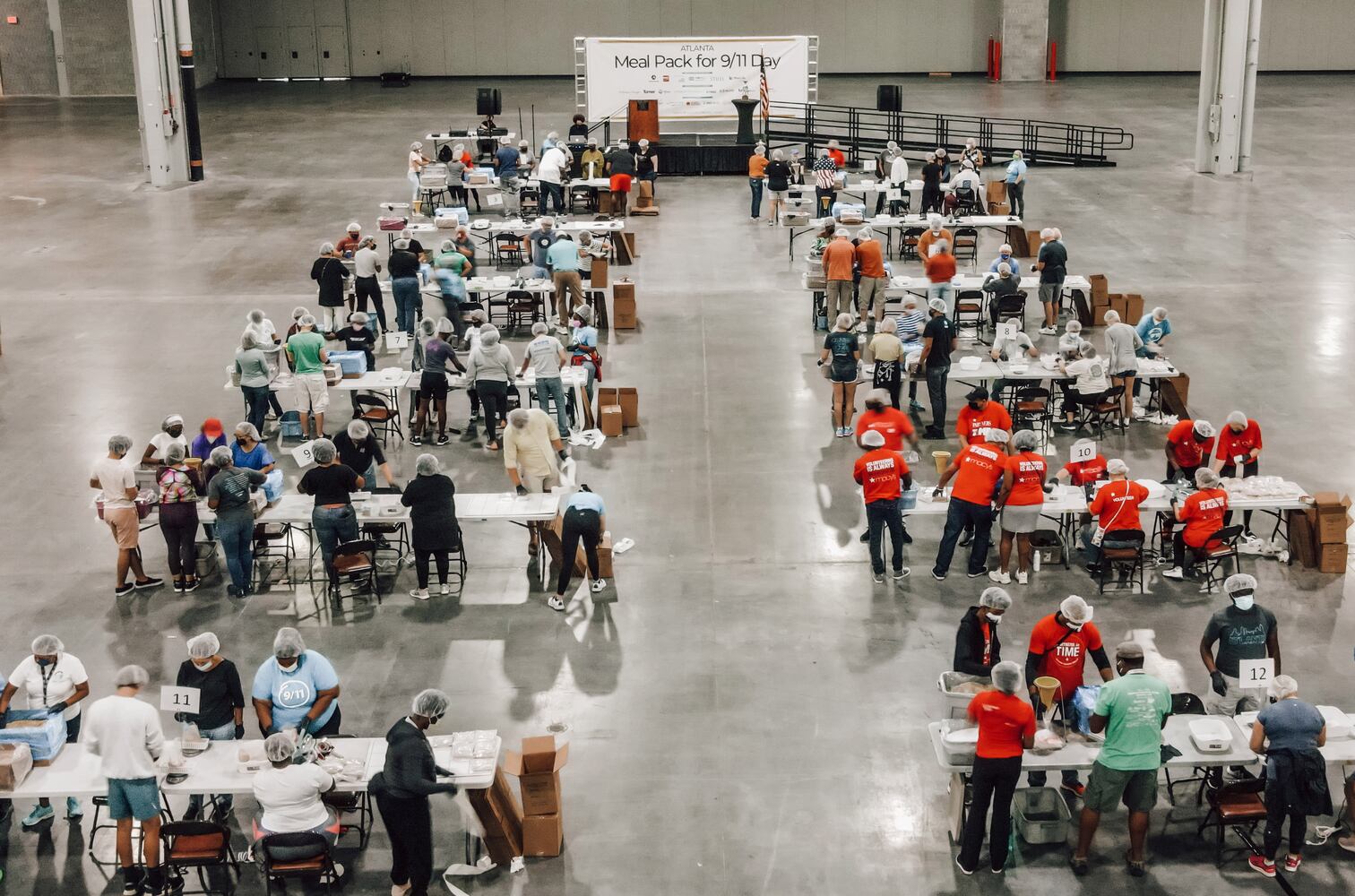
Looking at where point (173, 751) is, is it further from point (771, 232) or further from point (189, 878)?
point (771, 232)

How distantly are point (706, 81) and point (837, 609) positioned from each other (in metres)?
22.5

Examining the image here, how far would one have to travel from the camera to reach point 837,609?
40.9 ft

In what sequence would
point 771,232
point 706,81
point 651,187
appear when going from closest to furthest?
point 771,232, point 651,187, point 706,81

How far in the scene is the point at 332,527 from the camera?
494 inches

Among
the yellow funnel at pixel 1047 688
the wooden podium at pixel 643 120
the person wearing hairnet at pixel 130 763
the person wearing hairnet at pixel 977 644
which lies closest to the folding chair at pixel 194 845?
the person wearing hairnet at pixel 130 763

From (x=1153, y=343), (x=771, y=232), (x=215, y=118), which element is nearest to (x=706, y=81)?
(x=771, y=232)

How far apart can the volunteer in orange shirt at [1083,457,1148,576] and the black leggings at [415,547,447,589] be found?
5.78m

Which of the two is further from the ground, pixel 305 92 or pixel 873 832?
pixel 305 92

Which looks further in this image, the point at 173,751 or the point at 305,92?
the point at 305,92

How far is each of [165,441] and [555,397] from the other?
439cm

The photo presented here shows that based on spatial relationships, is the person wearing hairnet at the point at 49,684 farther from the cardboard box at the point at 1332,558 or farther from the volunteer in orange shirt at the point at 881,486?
the cardboard box at the point at 1332,558

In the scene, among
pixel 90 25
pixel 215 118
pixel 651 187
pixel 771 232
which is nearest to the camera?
pixel 771 232

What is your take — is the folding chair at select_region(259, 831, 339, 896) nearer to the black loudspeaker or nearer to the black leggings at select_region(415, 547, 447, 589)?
the black leggings at select_region(415, 547, 447, 589)

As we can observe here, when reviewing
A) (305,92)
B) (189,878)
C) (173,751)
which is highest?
(305,92)
